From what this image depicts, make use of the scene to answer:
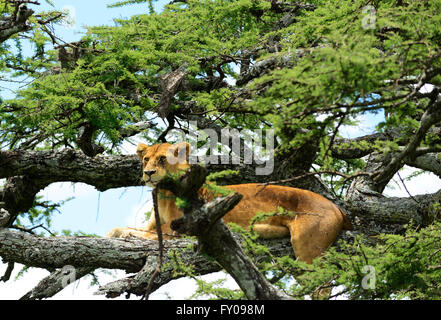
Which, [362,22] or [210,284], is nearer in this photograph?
[362,22]

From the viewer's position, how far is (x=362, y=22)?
17.1ft

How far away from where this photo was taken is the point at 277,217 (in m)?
7.73

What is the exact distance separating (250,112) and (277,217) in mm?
2921

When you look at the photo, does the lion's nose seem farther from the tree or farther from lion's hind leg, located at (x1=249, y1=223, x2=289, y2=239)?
lion's hind leg, located at (x1=249, y1=223, x2=289, y2=239)

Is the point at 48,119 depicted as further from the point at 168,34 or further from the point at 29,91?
the point at 168,34

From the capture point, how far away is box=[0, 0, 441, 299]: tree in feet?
16.1

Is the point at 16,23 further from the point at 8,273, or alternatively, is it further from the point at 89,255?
the point at 8,273

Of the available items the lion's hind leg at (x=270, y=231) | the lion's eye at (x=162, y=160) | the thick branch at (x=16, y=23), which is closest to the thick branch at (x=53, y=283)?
the lion's eye at (x=162, y=160)

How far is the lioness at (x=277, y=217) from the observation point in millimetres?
7438

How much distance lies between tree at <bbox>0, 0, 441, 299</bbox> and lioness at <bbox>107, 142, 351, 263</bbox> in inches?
9.2

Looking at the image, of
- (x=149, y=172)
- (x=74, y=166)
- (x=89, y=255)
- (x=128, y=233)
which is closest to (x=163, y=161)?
(x=149, y=172)

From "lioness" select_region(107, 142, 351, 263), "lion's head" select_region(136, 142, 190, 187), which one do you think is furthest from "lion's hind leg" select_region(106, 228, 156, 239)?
"lion's head" select_region(136, 142, 190, 187)
